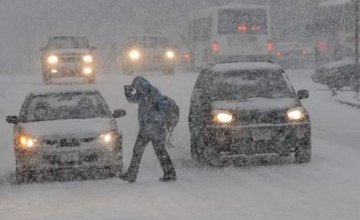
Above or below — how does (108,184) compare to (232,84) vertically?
below

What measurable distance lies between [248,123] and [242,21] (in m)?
25.9

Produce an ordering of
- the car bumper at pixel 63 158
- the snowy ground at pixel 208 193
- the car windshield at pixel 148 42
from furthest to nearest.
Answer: the car windshield at pixel 148 42 < the car bumper at pixel 63 158 < the snowy ground at pixel 208 193

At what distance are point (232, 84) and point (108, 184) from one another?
353 centimetres

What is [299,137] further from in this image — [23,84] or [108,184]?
[23,84]

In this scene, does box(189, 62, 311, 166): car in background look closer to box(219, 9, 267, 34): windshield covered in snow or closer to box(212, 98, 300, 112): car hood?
box(212, 98, 300, 112): car hood

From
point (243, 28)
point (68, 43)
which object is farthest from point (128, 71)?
point (68, 43)

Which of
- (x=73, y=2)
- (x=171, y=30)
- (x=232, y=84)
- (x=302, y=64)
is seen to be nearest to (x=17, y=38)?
(x=73, y=2)

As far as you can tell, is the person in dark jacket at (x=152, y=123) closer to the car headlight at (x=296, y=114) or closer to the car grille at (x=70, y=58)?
the car headlight at (x=296, y=114)

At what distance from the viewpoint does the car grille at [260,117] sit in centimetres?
1452

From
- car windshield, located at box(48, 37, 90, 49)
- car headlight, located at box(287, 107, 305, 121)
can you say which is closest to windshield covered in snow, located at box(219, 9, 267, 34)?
car windshield, located at box(48, 37, 90, 49)

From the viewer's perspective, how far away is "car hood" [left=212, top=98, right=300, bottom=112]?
578 inches

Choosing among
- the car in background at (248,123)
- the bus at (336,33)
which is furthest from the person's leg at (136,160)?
the bus at (336,33)

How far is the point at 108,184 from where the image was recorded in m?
13.3

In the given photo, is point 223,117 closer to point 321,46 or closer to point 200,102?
point 200,102
